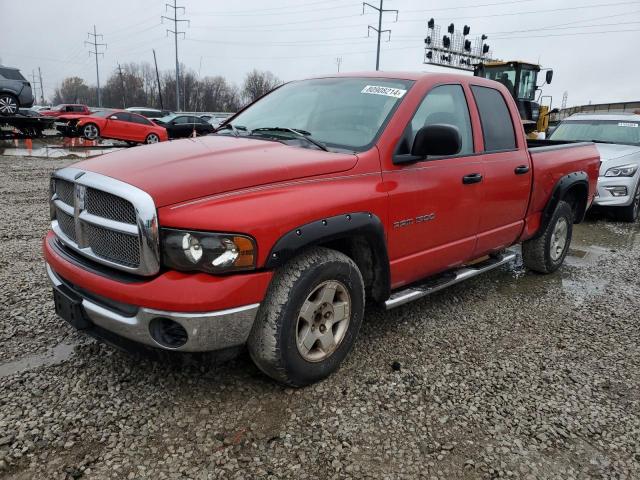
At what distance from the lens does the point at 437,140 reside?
10.1 feet

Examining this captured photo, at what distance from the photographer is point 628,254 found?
6426 mm

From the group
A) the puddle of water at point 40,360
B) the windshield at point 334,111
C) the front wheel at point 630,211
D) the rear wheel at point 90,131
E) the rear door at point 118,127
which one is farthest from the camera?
the rear door at point 118,127

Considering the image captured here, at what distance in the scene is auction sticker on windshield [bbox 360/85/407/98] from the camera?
3.43 metres

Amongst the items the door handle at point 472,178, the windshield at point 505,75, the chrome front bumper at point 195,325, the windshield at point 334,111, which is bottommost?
the chrome front bumper at point 195,325

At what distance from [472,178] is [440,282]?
0.82m

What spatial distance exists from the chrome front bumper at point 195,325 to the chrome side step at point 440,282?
3.83ft

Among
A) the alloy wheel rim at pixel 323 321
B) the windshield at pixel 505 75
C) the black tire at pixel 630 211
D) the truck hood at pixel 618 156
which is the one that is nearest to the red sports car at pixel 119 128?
the windshield at pixel 505 75

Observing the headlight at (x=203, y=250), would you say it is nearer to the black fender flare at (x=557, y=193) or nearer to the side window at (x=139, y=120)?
the black fender flare at (x=557, y=193)

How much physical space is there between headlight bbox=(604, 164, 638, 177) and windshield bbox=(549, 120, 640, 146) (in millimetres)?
1113

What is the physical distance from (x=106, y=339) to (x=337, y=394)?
1.31 m

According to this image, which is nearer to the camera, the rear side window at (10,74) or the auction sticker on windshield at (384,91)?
the auction sticker on windshield at (384,91)

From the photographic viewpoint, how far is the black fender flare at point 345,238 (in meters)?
2.54

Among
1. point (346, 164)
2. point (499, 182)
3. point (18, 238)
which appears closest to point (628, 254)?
point (499, 182)

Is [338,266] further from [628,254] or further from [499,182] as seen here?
[628,254]
